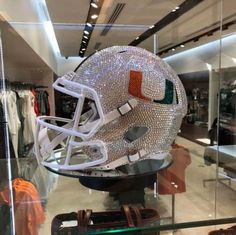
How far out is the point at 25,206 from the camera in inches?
33.5

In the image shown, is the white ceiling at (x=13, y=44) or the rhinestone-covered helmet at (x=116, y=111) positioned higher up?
the white ceiling at (x=13, y=44)

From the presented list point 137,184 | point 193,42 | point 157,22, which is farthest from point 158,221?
point 193,42

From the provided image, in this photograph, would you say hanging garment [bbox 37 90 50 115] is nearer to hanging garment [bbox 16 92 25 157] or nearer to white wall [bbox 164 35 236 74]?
hanging garment [bbox 16 92 25 157]

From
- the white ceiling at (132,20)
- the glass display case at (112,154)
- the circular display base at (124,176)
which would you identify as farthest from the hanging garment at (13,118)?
the circular display base at (124,176)

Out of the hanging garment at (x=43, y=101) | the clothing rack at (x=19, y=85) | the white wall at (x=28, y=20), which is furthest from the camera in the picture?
the hanging garment at (x=43, y=101)

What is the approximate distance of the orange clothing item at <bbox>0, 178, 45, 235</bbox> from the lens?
75 cm

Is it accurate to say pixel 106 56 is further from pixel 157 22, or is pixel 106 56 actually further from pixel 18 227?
pixel 157 22

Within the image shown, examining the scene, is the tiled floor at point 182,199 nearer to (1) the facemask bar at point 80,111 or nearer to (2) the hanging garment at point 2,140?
(1) the facemask bar at point 80,111

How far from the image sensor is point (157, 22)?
2.81m

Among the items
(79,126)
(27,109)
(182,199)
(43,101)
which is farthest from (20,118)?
(79,126)

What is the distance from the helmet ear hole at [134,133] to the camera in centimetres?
68

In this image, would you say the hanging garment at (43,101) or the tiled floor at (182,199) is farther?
the hanging garment at (43,101)

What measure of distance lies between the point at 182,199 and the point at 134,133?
0.78 m

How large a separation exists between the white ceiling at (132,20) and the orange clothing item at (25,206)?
1.36 meters
